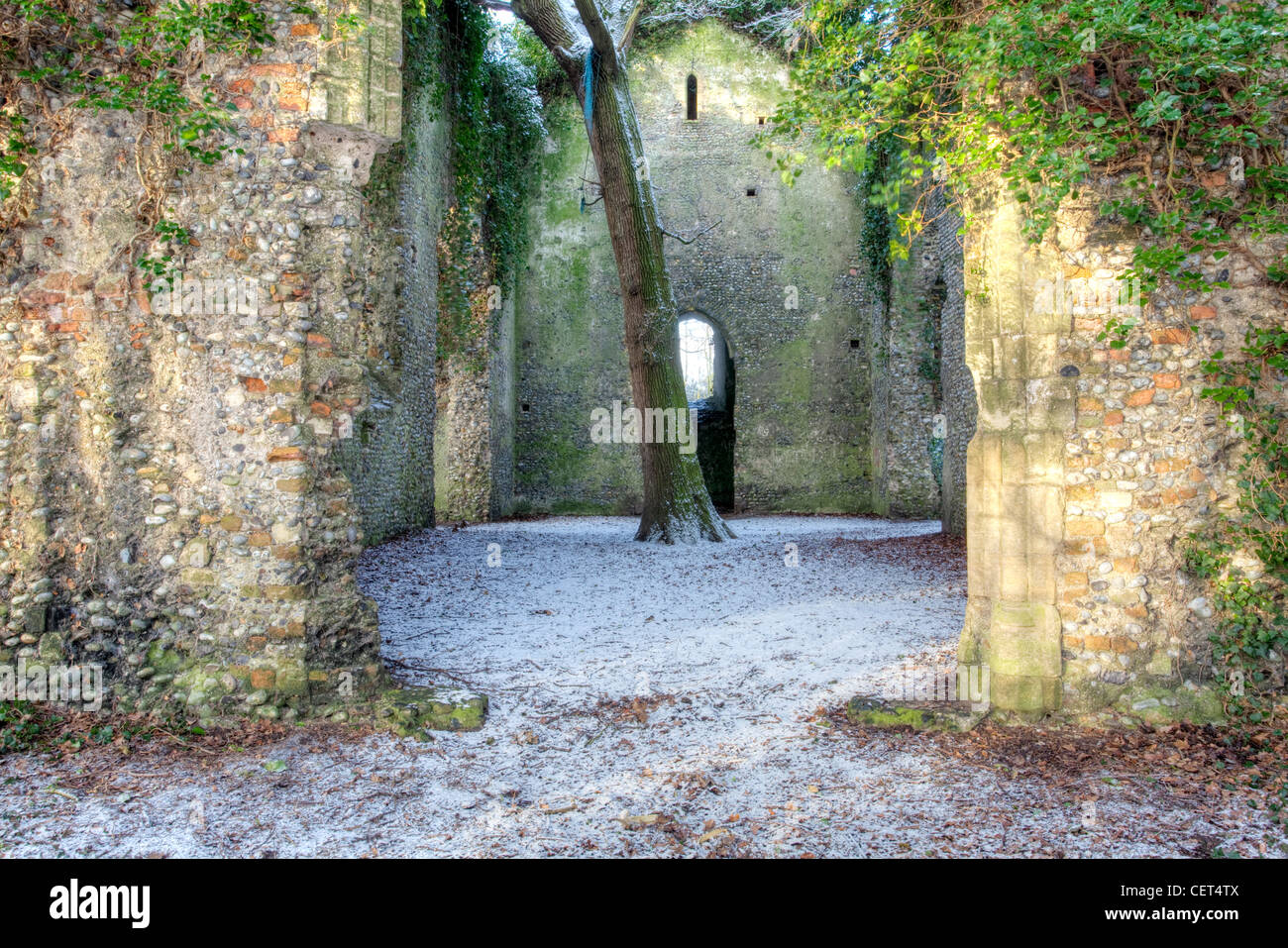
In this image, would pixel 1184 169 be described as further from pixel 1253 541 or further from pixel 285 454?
pixel 285 454

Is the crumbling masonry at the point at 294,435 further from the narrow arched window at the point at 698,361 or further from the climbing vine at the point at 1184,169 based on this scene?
the narrow arched window at the point at 698,361

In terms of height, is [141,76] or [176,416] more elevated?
[141,76]

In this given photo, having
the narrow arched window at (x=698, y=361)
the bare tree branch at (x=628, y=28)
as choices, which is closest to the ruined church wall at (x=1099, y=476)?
the bare tree branch at (x=628, y=28)

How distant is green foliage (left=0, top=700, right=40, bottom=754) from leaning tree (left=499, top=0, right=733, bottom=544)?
7938 millimetres

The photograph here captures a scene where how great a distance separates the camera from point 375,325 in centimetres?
1041

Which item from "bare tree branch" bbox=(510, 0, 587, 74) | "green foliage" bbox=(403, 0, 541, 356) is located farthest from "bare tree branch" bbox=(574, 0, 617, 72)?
"green foliage" bbox=(403, 0, 541, 356)

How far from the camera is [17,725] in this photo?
3633 mm

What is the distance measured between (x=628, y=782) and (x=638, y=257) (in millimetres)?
8907

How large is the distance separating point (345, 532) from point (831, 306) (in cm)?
1481

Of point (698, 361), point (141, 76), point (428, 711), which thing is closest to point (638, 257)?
point (141, 76)

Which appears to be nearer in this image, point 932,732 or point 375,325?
point 932,732

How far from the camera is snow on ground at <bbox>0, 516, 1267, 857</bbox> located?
112 inches

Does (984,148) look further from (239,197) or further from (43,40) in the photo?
(43,40)

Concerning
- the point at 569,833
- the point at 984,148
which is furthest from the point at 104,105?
the point at 984,148
